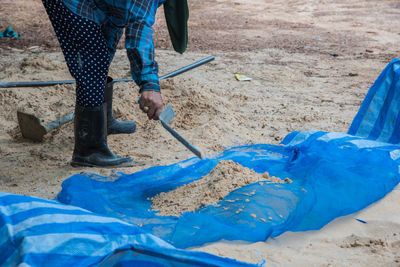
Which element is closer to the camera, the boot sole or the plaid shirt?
the plaid shirt

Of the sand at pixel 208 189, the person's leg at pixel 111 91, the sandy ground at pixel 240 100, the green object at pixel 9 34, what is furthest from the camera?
the green object at pixel 9 34

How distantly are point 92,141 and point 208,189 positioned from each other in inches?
30.9

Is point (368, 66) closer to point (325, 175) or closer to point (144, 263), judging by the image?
point (325, 175)

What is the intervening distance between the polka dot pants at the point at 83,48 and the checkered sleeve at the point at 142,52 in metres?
0.22

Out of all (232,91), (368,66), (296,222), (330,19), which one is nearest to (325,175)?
(296,222)

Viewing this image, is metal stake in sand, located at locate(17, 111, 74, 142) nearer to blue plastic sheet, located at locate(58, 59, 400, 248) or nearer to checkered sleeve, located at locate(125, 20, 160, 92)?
blue plastic sheet, located at locate(58, 59, 400, 248)

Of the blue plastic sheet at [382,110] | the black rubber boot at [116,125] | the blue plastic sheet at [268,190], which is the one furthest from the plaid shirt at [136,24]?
the blue plastic sheet at [382,110]

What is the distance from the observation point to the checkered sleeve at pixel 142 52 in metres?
1.98

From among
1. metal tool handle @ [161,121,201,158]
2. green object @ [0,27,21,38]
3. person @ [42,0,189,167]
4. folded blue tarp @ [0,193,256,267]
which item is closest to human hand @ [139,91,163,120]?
person @ [42,0,189,167]

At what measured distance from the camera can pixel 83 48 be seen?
2.13 metres

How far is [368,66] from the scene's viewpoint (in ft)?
15.6

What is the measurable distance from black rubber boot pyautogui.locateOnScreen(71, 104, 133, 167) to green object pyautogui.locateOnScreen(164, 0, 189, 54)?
2.25 feet

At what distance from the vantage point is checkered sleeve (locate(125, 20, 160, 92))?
1.98m

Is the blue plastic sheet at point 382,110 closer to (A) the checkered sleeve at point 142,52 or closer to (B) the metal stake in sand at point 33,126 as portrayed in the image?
(A) the checkered sleeve at point 142,52
